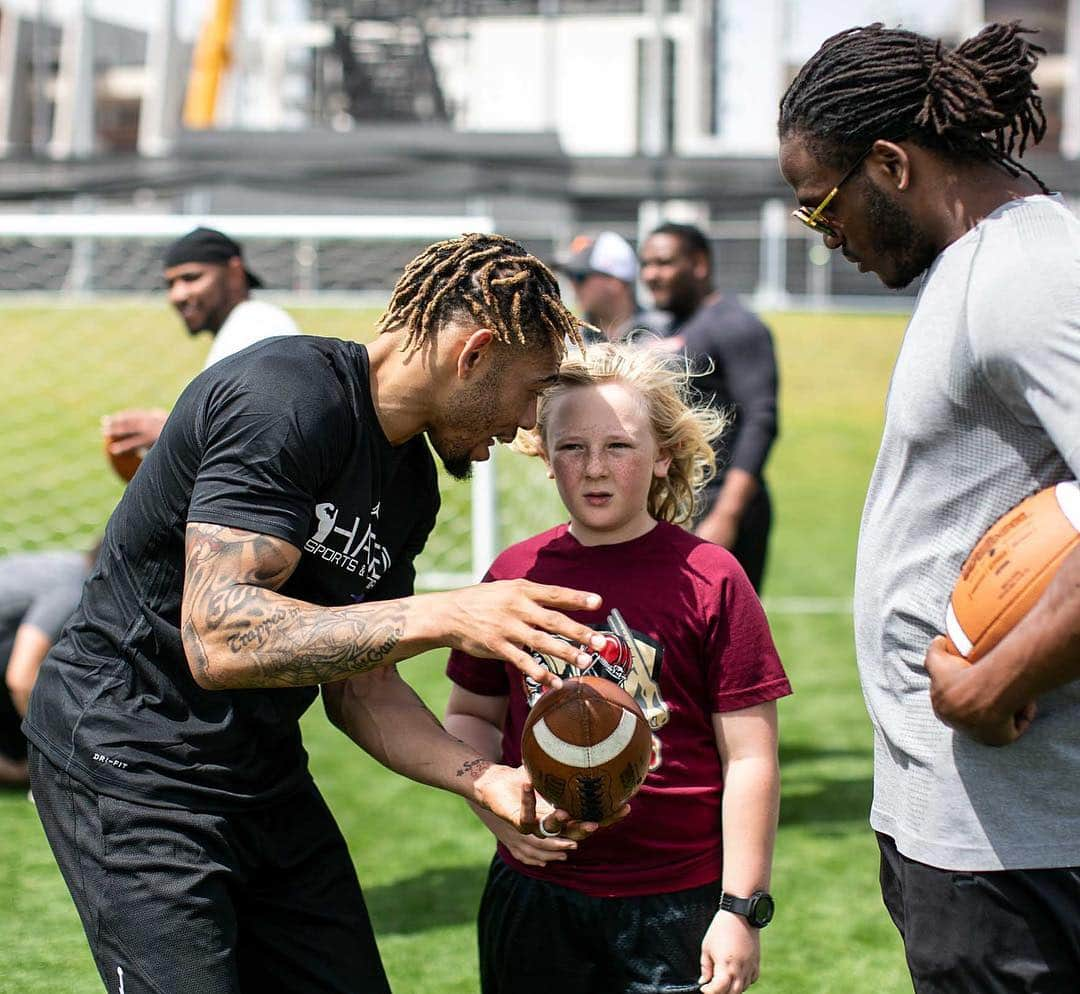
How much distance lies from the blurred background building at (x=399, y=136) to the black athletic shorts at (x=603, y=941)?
71.2 inches

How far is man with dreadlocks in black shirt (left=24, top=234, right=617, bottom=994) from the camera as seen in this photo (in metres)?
2.31

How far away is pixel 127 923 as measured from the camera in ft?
8.27

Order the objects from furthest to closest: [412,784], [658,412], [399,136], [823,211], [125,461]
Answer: [399,136] → [412,784] → [125,461] → [658,412] → [823,211]

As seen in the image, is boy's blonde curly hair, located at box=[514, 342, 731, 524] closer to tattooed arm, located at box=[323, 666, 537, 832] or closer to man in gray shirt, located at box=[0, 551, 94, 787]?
tattooed arm, located at box=[323, 666, 537, 832]

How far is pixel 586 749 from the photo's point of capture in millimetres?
2430

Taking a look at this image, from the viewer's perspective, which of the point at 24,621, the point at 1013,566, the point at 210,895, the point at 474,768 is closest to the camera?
the point at 1013,566

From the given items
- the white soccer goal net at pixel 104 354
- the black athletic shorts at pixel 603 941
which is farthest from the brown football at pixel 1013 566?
the white soccer goal net at pixel 104 354

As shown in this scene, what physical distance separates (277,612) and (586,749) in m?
0.60

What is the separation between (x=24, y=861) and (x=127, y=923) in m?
2.99

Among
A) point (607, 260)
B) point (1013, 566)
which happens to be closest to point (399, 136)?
point (607, 260)

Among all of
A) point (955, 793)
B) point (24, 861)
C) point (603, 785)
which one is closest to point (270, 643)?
point (603, 785)

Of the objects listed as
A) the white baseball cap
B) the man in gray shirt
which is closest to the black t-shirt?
the man in gray shirt

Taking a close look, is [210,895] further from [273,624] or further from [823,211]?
[823,211]

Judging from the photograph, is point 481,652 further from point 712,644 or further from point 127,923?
point 127,923
